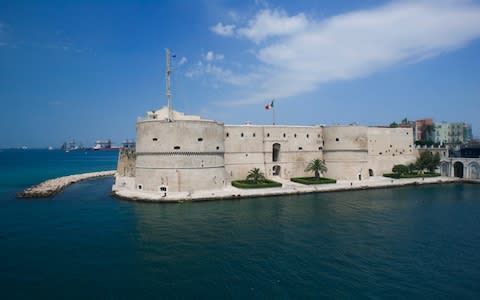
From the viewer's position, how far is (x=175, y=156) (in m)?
31.9

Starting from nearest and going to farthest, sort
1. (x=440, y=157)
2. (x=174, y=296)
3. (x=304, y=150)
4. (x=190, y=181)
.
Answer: (x=174, y=296)
(x=190, y=181)
(x=304, y=150)
(x=440, y=157)

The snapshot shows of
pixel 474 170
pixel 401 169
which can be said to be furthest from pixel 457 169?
pixel 401 169

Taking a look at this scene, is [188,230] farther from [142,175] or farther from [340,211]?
[142,175]

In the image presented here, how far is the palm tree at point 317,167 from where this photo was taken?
39841mm

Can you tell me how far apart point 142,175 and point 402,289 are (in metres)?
27.5

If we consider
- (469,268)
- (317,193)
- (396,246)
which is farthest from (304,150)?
(469,268)

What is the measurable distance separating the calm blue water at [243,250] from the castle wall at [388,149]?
18.1 m

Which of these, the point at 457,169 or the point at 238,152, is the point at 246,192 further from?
the point at 457,169

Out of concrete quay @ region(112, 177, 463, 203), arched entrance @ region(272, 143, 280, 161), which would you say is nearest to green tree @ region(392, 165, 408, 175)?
concrete quay @ region(112, 177, 463, 203)

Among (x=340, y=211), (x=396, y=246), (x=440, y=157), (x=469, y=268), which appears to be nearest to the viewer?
(x=469, y=268)

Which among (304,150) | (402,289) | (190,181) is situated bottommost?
Answer: (402,289)

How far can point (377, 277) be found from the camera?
13.2 meters

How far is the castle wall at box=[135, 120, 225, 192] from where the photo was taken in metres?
31.8

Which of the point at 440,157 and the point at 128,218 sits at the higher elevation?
the point at 440,157
